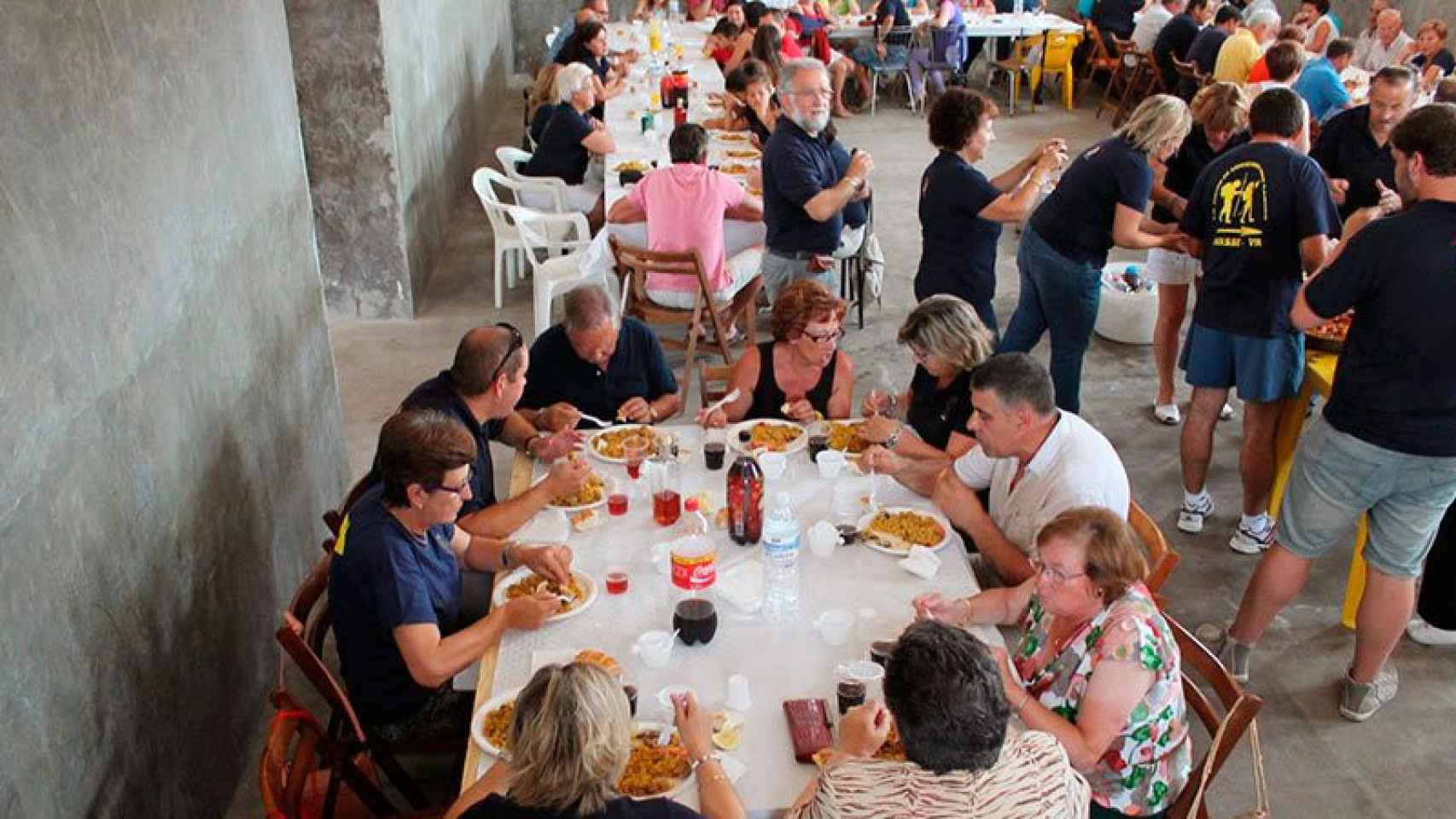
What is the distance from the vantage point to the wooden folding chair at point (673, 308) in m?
5.61

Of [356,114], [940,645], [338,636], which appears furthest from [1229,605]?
[356,114]

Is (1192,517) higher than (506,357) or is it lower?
lower

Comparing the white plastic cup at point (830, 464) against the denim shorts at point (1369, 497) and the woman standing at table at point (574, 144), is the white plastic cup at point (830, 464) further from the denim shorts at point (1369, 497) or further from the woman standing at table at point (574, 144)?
the woman standing at table at point (574, 144)

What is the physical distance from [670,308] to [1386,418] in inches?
134

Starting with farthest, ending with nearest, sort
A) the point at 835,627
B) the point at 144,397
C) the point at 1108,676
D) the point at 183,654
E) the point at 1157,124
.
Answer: the point at 1157,124, the point at 183,654, the point at 144,397, the point at 835,627, the point at 1108,676

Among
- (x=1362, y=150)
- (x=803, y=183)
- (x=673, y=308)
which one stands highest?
(x=1362, y=150)

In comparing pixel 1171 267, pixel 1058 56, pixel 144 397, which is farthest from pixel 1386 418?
pixel 1058 56

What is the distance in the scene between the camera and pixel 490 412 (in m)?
3.72

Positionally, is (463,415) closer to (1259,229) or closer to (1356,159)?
(1259,229)

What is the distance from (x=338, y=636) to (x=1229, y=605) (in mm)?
3315

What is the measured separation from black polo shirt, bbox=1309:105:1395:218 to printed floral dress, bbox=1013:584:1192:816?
3980 millimetres

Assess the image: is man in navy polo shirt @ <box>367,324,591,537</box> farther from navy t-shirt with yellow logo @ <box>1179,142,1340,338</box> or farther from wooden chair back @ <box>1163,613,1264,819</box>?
navy t-shirt with yellow logo @ <box>1179,142,1340,338</box>

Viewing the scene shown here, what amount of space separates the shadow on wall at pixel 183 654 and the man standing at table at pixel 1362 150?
5.01m

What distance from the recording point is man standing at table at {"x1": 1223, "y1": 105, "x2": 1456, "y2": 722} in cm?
342
